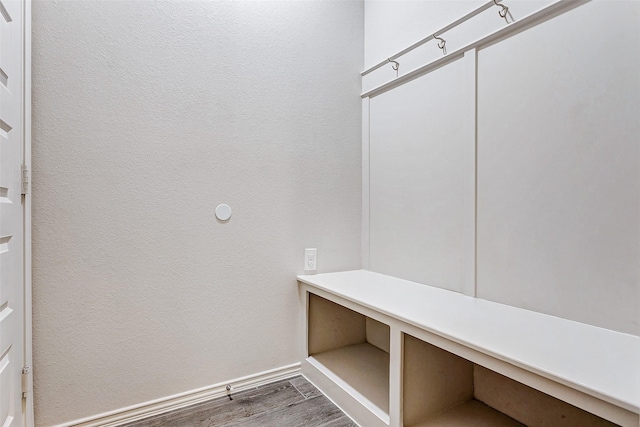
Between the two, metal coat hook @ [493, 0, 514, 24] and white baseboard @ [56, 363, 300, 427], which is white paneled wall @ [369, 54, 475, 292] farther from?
white baseboard @ [56, 363, 300, 427]

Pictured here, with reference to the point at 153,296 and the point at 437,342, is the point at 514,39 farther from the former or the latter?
the point at 153,296

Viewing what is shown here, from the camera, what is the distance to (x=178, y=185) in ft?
5.71

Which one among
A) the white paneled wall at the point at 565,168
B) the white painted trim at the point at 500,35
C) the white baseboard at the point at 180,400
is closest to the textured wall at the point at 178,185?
the white baseboard at the point at 180,400

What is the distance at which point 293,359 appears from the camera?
2.07 metres

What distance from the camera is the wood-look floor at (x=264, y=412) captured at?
1589 mm

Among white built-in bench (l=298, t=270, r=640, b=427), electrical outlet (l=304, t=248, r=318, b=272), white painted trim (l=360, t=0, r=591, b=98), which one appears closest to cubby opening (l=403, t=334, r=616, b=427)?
white built-in bench (l=298, t=270, r=640, b=427)

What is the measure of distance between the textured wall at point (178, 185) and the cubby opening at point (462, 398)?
33.9 inches

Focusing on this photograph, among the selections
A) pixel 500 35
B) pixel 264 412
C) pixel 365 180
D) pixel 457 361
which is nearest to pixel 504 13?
pixel 500 35

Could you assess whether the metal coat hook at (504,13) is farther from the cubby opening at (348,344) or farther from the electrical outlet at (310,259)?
the cubby opening at (348,344)

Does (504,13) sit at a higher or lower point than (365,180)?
higher

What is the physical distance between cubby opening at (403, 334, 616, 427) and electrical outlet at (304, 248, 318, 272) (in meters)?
0.85

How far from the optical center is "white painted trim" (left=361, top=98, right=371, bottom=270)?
226 centimetres

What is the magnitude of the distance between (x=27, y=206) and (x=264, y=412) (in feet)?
4.63

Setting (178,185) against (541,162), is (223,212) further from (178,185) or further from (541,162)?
(541,162)
